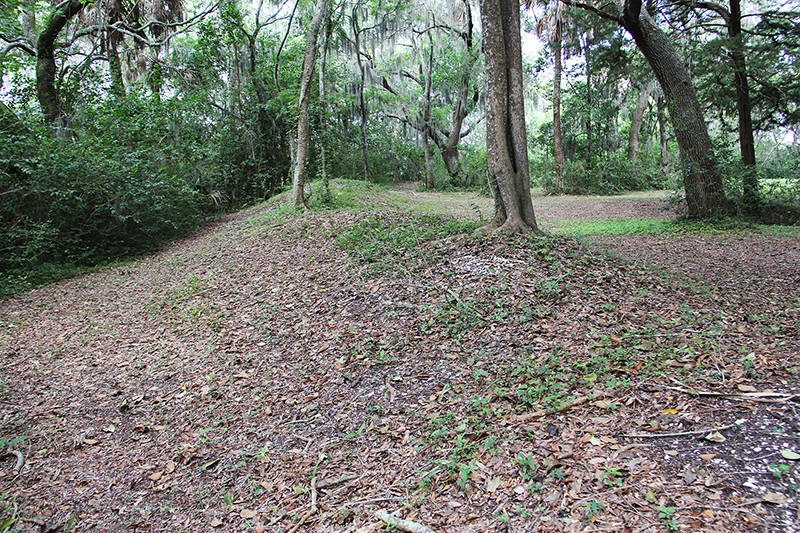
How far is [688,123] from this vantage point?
28.2 feet

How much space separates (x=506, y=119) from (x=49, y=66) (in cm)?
1048

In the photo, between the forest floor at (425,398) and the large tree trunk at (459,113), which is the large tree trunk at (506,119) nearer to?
the forest floor at (425,398)

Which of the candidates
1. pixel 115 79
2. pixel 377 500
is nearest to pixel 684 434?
pixel 377 500

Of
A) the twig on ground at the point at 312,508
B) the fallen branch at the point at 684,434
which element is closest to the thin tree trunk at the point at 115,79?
the twig on ground at the point at 312,508

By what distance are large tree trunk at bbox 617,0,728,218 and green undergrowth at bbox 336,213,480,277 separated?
5285 mm

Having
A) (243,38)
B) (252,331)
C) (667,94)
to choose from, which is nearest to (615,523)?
(252,331)

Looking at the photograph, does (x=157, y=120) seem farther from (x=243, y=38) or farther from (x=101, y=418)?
(x=101, y=418)

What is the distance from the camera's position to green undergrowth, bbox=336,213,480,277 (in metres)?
5.39

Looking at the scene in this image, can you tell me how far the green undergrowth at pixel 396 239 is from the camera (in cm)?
539

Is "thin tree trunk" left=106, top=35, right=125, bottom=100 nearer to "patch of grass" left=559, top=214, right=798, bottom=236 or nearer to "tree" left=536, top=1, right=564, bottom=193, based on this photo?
"patch of grass" left=559, top=214, right=798, bottom=236

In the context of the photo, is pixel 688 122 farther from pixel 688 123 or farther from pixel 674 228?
pixel 674 228

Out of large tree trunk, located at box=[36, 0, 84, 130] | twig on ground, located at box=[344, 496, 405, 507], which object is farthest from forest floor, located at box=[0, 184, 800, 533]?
large tree trunk, located at box=[36, 0, 84, 130]

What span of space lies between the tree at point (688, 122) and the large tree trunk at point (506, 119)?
413 centimetres

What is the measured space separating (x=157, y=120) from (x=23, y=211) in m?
4.53
